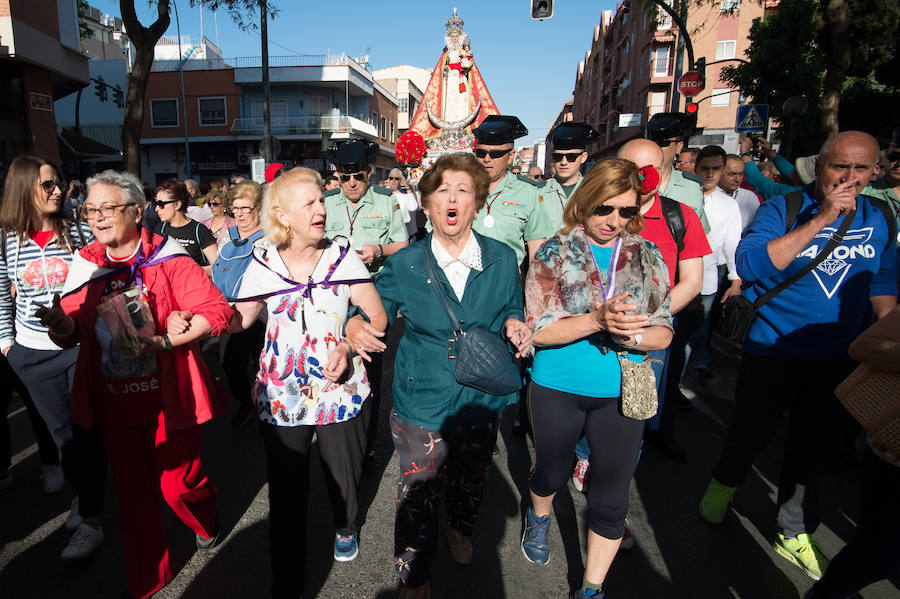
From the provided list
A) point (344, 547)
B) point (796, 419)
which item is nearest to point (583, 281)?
point (796, 419)

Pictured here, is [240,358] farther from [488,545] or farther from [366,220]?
[488,545]

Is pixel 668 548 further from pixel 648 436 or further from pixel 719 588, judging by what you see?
pixel 648 436

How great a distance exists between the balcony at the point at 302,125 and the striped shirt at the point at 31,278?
34694 mm

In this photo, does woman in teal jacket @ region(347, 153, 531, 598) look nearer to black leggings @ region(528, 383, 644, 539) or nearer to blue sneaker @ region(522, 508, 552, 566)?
black leggings @ region(528, 383, 644, 539)

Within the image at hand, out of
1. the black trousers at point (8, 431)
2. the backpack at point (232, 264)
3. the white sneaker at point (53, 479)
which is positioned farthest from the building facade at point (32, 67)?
the white sneaker at point (53, 479)

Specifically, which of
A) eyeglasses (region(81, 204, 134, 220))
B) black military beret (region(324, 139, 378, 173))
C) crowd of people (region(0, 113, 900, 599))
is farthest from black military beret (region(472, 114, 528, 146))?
eyeglasses (region(81, 204, 134, 220))

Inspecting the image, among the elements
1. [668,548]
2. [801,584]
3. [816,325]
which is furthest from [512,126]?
[801,584]

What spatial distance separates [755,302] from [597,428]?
124 centimetres

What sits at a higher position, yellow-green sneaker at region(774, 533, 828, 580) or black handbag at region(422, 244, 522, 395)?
black handbag at region(422, 244, 522, 395)

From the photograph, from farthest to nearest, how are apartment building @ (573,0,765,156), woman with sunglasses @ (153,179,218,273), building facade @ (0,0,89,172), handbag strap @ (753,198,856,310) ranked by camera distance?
apartment building @ (573,0,765,156) → building facade @ (0,0,89,172) → woman with sunglasses @ (153,179,218,273) → handbag strap @ (753,198,856,310)

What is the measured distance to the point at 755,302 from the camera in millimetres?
2801

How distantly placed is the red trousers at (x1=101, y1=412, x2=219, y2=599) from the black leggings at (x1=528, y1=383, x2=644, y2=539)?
1.79 metres

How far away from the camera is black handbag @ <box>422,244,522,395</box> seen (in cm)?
230

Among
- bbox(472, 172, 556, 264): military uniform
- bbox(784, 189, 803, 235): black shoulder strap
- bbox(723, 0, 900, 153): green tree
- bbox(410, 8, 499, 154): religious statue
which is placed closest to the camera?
bbox(784, 189, 803, 235): black shoulder strap
